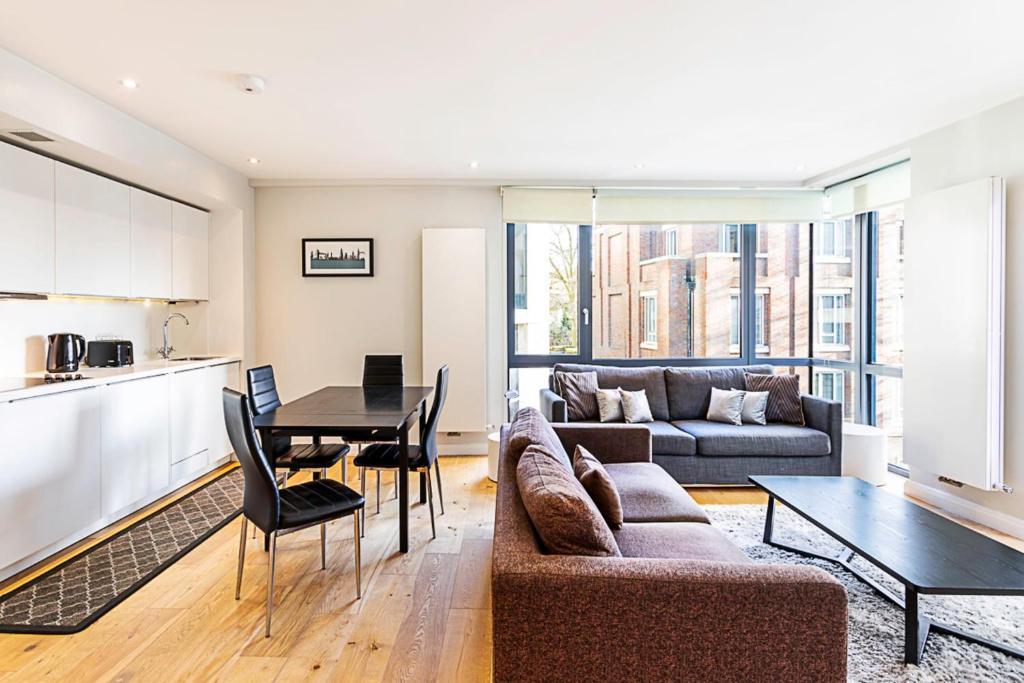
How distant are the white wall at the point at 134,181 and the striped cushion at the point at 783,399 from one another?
4.55 m

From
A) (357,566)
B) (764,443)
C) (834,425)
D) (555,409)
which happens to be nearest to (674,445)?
(764,443)

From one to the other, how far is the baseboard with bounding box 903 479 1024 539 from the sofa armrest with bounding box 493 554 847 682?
116 inches

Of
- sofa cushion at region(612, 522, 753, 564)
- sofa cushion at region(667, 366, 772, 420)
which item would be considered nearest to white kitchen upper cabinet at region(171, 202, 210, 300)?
sofa cushion at region(612, 522, 753, 564)

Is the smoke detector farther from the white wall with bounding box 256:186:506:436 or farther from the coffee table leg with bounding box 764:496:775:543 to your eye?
the coffee table leg with bounding box 764:496:775:543

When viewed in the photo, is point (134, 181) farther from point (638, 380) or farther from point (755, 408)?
point (755, 408)

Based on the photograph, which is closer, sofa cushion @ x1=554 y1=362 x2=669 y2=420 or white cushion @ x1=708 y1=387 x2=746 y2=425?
white cushion @ x1=708 y1=387 x2=746 y2=425

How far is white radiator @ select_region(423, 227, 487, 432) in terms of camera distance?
5.12 metres

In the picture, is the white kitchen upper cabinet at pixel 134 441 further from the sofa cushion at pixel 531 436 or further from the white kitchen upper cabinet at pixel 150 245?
the sofa cushion at pixel 531 436

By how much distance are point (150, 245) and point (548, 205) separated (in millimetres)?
3241

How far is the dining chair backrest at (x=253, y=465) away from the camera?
2.29 meters

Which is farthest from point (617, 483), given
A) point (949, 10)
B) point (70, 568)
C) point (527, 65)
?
point (70, 568)

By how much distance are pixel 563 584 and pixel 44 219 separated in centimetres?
355

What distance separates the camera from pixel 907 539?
7.74 feet

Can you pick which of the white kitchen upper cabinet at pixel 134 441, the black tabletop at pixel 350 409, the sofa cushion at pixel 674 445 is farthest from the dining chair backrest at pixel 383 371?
the sofa cushion at pixel 674 445
